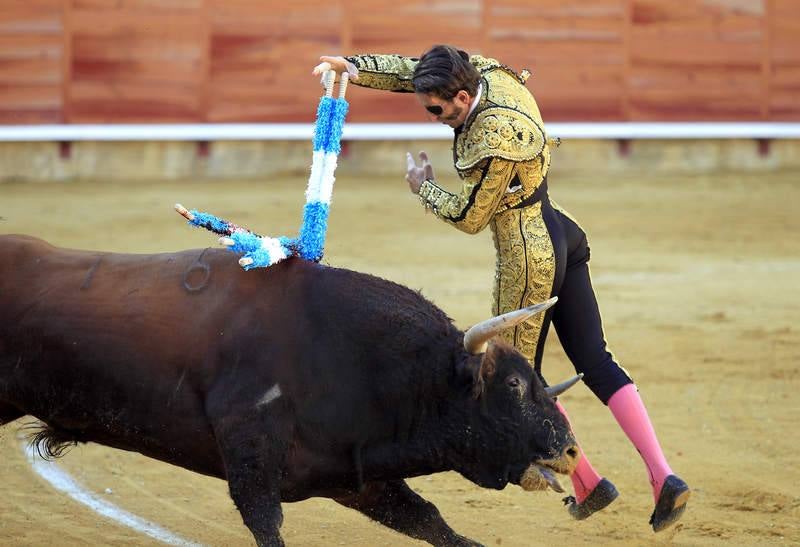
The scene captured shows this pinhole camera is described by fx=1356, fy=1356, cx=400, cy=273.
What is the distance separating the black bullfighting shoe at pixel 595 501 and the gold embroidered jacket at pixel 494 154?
74 centimetres

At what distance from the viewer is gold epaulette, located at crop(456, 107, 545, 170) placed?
3.26 meters

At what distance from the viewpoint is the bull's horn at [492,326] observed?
9.61ft

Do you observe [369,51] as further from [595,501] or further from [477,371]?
[477,371]

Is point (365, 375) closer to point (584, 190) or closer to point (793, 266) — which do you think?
point (793, 266)

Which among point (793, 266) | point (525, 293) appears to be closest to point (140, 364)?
point (525, 293)

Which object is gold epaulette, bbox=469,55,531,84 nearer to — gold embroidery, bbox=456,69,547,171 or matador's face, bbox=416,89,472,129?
gold embroidery, bbox=456,69,547,171

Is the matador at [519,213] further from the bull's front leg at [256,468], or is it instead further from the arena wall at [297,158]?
the arena wall at [297,158]

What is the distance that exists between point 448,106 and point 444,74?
9 cm

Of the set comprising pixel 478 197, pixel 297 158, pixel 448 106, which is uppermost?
pixel 448 106

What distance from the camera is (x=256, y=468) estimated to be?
3025 mm

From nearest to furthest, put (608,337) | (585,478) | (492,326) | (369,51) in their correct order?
(492,326)
(585,478)
(608,337)
(369,51)

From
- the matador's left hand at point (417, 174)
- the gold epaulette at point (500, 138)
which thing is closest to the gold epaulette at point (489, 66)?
the gold epaulette at point (500, 138)

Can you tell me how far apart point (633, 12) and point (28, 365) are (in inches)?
351

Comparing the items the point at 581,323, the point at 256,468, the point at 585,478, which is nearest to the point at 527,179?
the point at 581,323
